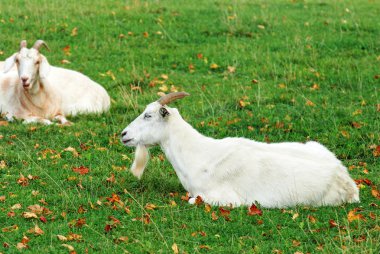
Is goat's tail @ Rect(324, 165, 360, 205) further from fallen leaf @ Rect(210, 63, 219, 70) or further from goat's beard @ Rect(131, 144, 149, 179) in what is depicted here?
fallen leaf @ Rect(210, 63, 219, 70)

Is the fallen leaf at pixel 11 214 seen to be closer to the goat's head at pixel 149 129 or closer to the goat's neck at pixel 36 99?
the goat's head at pixel 149 129

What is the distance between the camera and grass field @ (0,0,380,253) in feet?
22.2

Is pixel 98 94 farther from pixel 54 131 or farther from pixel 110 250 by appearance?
pixel 110 250

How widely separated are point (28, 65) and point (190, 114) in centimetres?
249

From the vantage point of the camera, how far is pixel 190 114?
11469mm

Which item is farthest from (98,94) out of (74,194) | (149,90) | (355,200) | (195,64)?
(355,200)

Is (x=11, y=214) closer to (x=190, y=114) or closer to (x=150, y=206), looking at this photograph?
(x=150, y=206)

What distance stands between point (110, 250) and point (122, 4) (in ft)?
40.4

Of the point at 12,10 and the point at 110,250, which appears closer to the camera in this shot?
the point at 110,250

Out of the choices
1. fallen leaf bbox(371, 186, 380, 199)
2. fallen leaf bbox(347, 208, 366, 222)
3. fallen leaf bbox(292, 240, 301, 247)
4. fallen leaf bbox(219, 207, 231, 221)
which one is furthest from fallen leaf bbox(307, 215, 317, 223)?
fallen leaf bbox(371, 186, 380, 199)

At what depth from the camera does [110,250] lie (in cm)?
633

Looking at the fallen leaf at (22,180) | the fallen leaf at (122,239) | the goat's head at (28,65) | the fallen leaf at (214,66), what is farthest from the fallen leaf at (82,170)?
the fallen leaf at (214,66)

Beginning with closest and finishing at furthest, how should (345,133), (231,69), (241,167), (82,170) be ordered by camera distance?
1. (241,167)
2. (82,170)
3. (345,133)
4. (231,69)

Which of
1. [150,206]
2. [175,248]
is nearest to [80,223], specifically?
[150,206]
